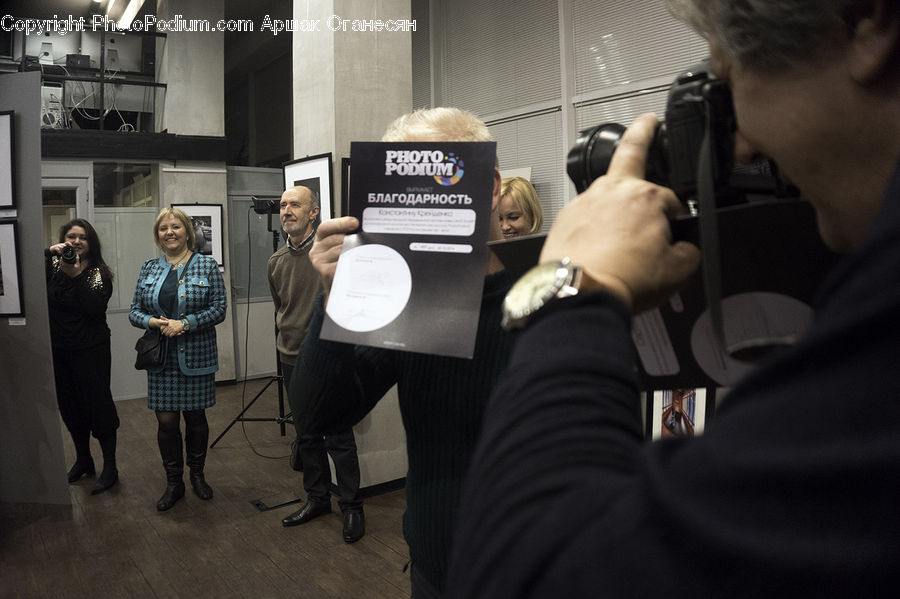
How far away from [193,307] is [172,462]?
97 centimetres

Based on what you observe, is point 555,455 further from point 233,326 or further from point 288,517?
point 233,326

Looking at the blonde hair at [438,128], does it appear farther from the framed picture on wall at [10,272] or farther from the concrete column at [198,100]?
the concrete column at [198,100]

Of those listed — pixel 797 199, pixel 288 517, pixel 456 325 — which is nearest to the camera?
pixel 797 199

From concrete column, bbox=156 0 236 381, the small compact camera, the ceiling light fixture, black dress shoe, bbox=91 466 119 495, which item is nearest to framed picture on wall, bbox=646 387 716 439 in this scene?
black dress shoe, bbox=91 466 119 495

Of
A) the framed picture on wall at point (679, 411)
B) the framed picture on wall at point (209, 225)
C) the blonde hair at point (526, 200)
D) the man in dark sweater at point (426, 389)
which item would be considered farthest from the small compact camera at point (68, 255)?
the framed picture on wall at point (679, 411)

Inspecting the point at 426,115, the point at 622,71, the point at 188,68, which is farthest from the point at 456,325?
the point at 188,68

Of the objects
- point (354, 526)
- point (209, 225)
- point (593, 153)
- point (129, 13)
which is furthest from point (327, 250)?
point (129, 13)

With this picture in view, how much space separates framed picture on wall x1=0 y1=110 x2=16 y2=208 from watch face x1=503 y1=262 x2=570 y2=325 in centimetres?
408

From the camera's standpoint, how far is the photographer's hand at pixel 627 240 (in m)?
0.50

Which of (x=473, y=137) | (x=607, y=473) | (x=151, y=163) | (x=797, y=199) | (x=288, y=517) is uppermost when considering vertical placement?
(x=151, y=163)

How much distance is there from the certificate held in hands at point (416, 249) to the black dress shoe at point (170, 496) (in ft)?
11.4

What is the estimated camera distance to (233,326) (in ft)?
25.3

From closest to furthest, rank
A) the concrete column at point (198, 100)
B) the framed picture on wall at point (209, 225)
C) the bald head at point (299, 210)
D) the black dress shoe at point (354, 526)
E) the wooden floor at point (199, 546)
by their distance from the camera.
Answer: the wooden floor at point (199, 546)
the black dress shoe at point (354, 526)
the bald head at point (299, 210)
the framed picture on wall at point (209, 225)
the concrete column at point (198, 100)

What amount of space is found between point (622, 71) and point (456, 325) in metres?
3.42
